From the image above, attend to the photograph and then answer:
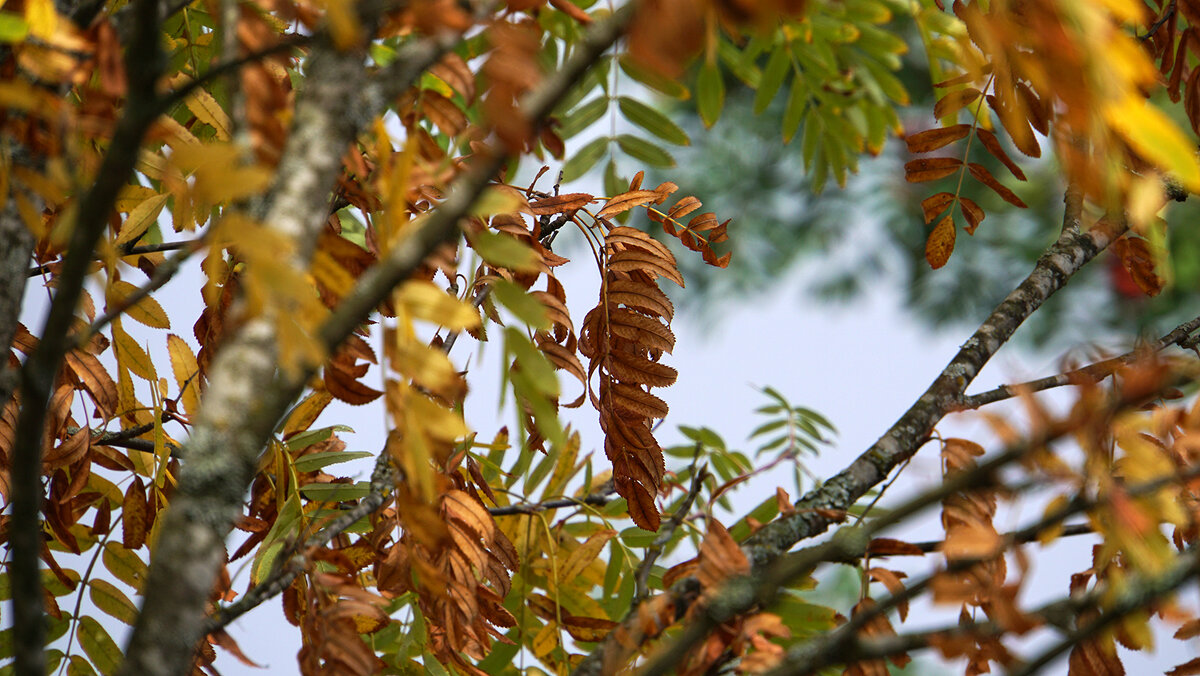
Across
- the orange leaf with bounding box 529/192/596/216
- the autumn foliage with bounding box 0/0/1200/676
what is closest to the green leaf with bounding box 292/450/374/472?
the autumn foliage with bounding box 0/0/1200/676

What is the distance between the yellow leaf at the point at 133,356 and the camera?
1.87 ft

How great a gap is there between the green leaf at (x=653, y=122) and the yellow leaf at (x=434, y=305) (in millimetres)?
597

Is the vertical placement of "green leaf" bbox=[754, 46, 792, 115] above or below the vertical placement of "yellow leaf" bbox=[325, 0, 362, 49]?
above

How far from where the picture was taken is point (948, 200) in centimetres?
66

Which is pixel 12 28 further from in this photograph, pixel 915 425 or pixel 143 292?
pixel 915 425

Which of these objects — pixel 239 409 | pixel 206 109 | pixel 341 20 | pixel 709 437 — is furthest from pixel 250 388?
pixel 709 437

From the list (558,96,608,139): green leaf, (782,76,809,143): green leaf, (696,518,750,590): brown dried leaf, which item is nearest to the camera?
(696,518,750,590): brown dried leaf

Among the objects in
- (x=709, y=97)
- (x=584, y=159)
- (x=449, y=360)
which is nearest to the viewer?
(x=449, y=360)

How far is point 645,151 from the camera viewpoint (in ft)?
3.01

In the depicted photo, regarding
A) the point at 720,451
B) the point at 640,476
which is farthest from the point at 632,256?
the point at 720,451

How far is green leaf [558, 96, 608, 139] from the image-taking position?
96 centimetres

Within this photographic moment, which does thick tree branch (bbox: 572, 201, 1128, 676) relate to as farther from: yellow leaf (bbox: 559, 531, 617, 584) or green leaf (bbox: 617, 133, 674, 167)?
green leaf (bbox: 617, 133, 674, 167)

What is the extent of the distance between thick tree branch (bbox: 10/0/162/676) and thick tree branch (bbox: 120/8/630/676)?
46mm

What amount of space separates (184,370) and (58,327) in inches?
12.3
